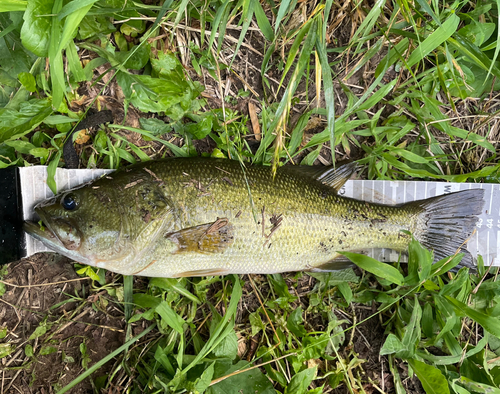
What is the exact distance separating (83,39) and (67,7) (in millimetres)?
687

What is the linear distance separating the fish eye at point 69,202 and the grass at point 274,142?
0.35m

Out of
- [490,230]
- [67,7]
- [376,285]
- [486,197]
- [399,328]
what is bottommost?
[399,328]

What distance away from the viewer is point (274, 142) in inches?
108

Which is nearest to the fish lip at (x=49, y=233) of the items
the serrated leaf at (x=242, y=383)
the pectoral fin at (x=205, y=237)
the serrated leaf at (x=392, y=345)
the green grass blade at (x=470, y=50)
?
the pectoral fin at (x=205, y=237)

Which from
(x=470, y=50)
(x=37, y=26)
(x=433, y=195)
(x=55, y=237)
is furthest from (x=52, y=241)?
(x=470, y=50)

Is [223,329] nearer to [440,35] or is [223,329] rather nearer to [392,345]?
[392,345]

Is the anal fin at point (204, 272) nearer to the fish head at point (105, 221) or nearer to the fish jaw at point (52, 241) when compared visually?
the fish head at point (105, 221)

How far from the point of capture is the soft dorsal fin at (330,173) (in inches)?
116

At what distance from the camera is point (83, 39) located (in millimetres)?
2701

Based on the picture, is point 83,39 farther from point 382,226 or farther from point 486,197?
point 486,197

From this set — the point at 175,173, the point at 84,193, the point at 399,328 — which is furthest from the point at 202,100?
the point at 399,328

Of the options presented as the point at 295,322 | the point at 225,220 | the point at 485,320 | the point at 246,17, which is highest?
the point at 246,17

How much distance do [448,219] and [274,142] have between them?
1780 millimetres

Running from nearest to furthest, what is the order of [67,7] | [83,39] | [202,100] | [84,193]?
[67,7]
[84,193]
[83,39]
[202,100]
